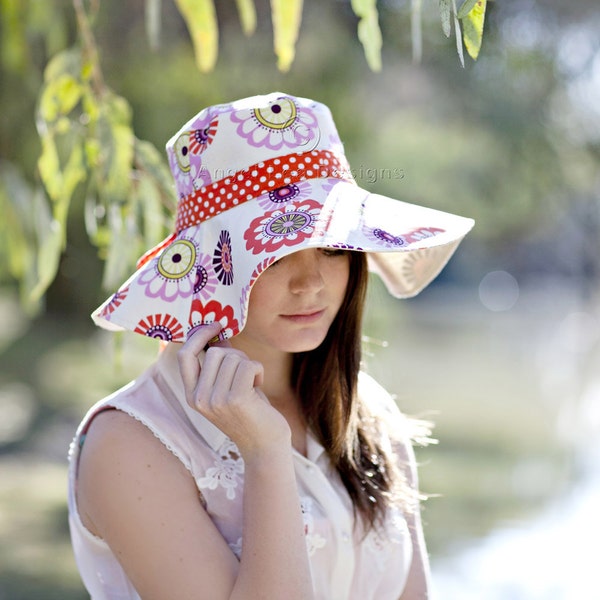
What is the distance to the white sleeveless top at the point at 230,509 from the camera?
1.38 metres

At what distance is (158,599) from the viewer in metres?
1.29

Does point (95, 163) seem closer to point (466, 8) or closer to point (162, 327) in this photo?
point (162, 327)

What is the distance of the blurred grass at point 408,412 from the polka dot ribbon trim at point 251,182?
454 mm

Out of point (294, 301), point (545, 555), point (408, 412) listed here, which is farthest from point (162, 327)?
point (408, 412)

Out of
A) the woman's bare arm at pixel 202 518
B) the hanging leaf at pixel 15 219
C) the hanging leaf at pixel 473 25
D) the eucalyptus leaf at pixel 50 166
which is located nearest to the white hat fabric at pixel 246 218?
the woman's bare arm at pixel 202 518

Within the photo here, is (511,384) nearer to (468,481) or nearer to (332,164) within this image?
(468,481)

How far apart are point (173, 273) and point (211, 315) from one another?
85 millimetres

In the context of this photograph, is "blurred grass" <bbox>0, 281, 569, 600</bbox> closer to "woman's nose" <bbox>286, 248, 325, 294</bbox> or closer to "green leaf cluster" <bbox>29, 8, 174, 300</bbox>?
"green leaf cluster" <bbox>29, 8, 174, 300</bbox>

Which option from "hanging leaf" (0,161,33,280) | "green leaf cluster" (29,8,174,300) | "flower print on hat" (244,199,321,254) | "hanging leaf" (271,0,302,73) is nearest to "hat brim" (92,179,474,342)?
"flower print on hat" (244,199,321,254)

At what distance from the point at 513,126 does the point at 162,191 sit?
556 cm

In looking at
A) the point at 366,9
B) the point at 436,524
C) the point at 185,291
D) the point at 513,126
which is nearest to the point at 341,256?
the point at 185,291

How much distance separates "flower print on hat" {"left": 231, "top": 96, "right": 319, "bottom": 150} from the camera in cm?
142

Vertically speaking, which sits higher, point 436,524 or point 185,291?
point 185,291

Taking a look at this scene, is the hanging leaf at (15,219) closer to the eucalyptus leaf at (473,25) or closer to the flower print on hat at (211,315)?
the flower print on hat at (211,315)
